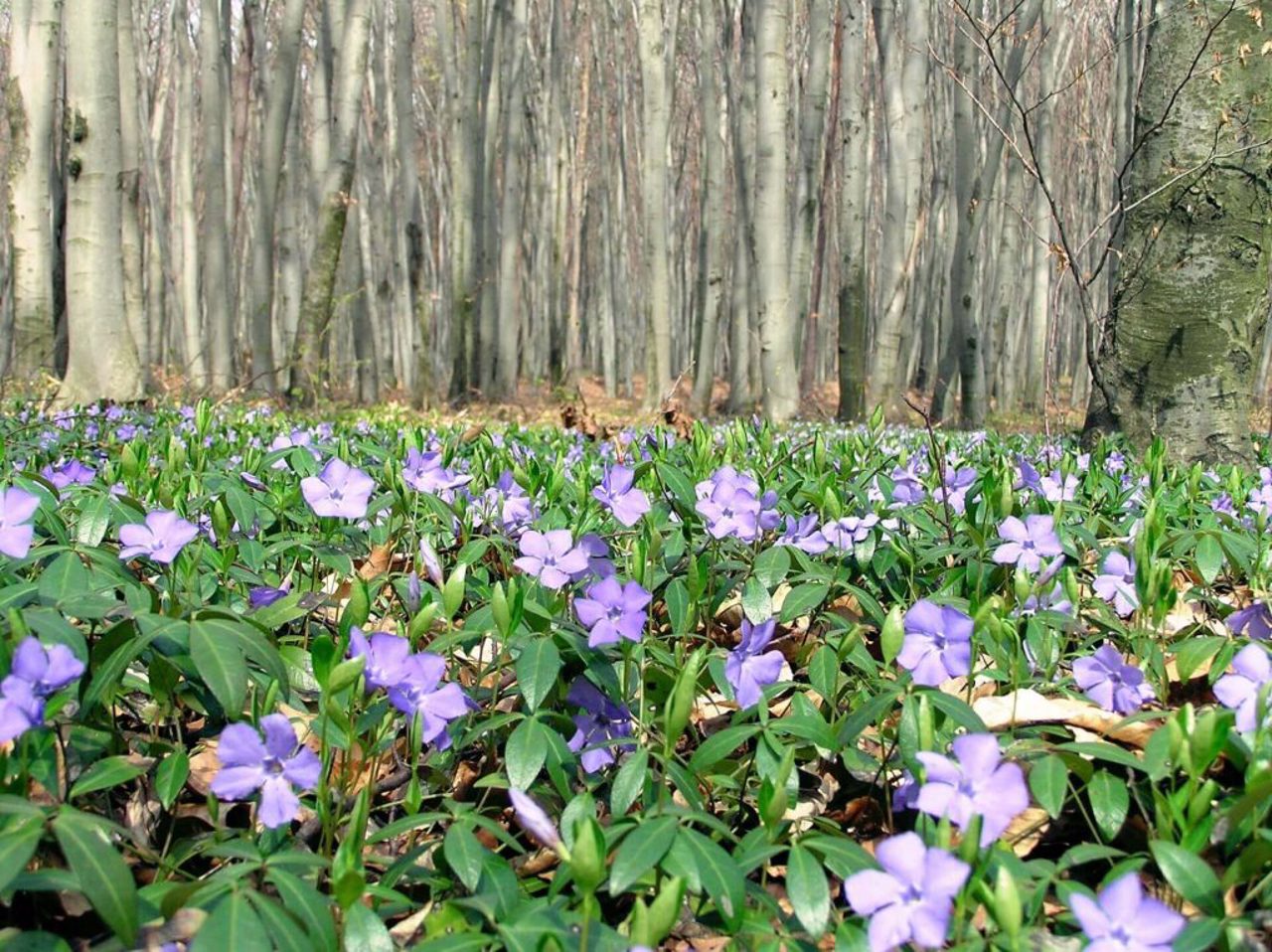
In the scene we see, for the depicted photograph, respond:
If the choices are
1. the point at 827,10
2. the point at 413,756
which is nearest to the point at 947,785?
the point at 413,756

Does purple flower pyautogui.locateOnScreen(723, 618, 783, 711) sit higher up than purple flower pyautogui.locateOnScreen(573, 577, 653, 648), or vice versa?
purple flower pyautogui.locateOnScreen(573, 577, 653, 648)

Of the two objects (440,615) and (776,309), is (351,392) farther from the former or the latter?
(440,615)

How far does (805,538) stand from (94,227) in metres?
6.07

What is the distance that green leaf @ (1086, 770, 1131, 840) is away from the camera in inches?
42.6

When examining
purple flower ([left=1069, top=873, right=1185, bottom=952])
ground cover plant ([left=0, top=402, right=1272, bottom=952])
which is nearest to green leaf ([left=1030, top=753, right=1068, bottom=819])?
ground cover plant ([left=0, top=402, right=1272, bottom=952])

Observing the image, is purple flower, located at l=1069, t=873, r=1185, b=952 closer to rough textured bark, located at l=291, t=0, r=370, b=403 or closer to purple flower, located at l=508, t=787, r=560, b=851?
purple flower, located at l=508, t=787, r=560, b=851

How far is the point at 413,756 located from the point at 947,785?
23.0 inches

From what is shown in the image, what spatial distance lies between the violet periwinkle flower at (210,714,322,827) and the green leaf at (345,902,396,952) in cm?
13

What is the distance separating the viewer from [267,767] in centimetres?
107

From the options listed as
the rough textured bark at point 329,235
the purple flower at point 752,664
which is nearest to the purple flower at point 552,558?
the purple flower at point 752,664

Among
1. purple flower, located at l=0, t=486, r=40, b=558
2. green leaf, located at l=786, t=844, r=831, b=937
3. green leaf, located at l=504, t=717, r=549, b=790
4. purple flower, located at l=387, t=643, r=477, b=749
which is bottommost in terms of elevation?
green leaf, located at l=786, t=844, r=831, b=937

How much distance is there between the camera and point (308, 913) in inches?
36.3

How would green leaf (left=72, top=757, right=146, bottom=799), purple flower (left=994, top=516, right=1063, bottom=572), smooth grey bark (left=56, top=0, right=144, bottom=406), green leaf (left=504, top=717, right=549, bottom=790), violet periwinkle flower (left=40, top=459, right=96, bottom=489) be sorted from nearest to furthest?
green leaf (left=72, top=757, right=146, bottom=799)
green leaf (left=504, top=717, right=549, bottom=790)
purple flower (left=994, top=516, right=1063, bottom=572)
violet periwinkle flower (left=40, top=459, right=96, bottom=489)
smooth grey bark (left=56, top=0, right=144, bottom=406)

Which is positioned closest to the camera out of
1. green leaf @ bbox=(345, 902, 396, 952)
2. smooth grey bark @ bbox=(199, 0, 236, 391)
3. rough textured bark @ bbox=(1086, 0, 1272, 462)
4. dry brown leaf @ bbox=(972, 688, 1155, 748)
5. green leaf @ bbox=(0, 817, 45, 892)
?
green leaf @ bbox=(0, 817, 45, 892)
